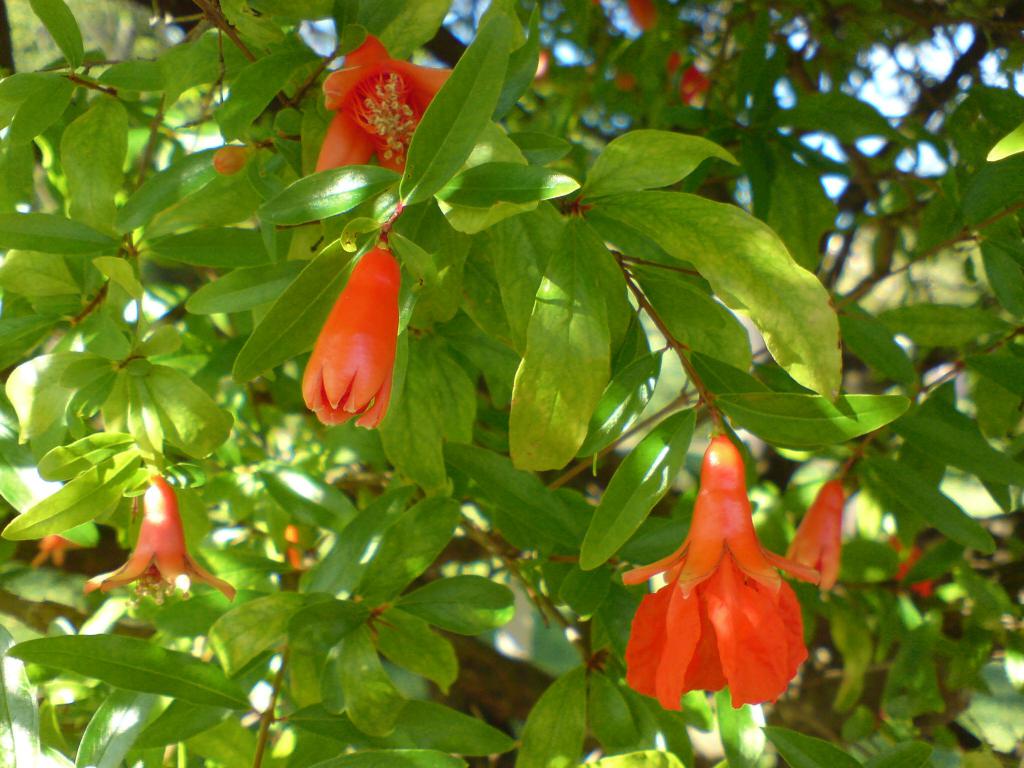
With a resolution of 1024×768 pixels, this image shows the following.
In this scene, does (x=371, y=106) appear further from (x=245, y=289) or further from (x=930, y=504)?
(x=930, y=504)

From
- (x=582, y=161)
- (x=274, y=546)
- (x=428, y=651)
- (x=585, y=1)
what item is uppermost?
(x=585, y=1)

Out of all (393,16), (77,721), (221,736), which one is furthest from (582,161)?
(77,721)

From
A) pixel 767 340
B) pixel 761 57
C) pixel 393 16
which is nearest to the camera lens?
pixel 767 340

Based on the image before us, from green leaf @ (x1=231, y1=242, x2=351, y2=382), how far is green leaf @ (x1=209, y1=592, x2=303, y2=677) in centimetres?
23

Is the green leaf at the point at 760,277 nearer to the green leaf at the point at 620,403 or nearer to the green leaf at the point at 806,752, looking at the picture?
the green leaf at the point at 620,403

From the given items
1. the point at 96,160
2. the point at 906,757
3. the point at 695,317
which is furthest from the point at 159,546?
the point at 906,757

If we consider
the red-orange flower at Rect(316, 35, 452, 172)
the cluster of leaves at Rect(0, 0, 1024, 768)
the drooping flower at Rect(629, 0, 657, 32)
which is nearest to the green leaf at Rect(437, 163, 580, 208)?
the cluster of leaves at Rect(0, 0, 1024, 768)

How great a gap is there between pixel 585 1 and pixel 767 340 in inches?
38.4

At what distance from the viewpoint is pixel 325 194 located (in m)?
0.55

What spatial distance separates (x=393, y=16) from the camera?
2.30 feet

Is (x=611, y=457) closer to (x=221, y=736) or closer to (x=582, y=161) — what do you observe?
(x=582, y=161)

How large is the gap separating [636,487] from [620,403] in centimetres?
7

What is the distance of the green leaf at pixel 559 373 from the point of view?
56 cm

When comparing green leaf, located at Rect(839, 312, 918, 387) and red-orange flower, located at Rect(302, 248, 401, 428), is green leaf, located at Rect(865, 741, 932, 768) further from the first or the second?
red-orange flower, located at Rect(302, 248, 401, 428)
